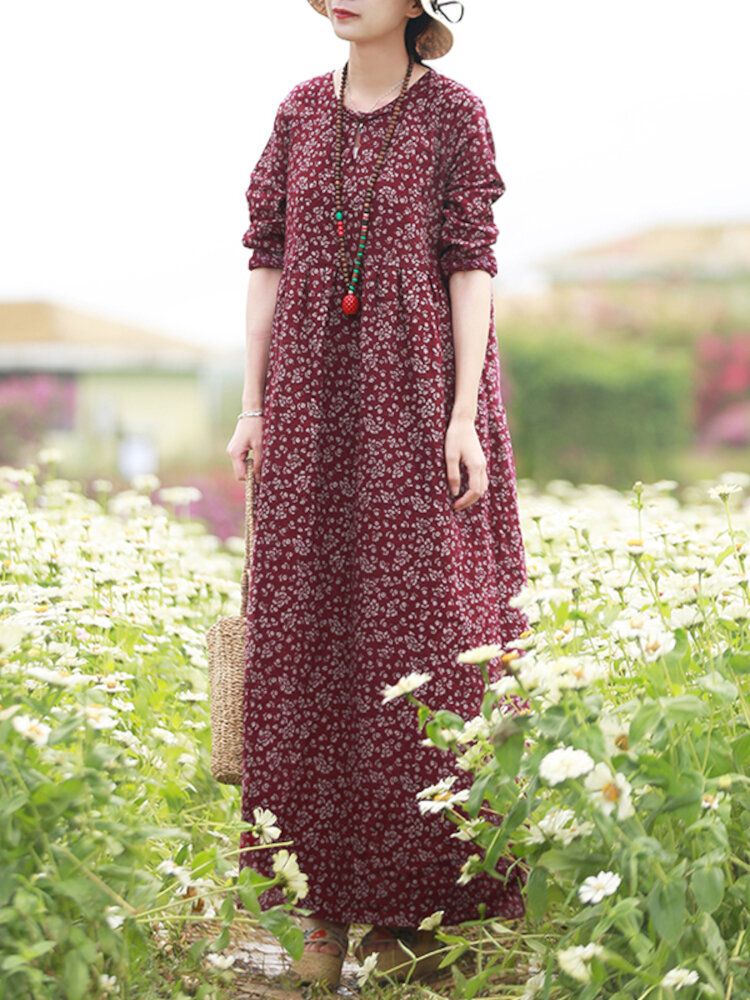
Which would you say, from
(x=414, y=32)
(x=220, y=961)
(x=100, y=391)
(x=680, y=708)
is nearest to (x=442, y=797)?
(x=220, y=961)

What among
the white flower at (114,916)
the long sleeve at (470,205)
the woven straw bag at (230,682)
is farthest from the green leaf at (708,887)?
the long sleeve at (470,205)

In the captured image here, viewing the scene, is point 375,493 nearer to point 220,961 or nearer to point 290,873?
point 290,873

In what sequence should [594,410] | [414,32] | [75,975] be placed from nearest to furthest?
[75,975] < [414,32] < [594,410]

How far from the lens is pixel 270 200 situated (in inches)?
115

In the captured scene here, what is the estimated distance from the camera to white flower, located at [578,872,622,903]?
1.99 metres

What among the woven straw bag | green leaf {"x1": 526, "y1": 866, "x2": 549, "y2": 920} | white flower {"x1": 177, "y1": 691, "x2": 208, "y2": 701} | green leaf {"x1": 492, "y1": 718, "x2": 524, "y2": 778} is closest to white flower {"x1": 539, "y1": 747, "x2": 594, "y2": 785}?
green leaf {"x1": 492, "y1": 718, "x2": 524, "y2": 778}

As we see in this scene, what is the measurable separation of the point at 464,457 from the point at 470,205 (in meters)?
0.45

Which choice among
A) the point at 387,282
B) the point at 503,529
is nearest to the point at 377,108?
the point at 387,282

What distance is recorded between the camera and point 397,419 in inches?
108

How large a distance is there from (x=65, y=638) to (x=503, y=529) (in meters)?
0.90

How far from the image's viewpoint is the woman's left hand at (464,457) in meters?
2.72

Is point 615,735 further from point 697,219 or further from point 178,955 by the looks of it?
point 697,219

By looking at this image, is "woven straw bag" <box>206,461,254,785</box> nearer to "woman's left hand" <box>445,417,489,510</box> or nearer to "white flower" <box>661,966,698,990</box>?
"woman's left hand" <box>445,417,489,510</box>

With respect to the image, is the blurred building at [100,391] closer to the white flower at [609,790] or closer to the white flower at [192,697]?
the white flower at [192,697]
